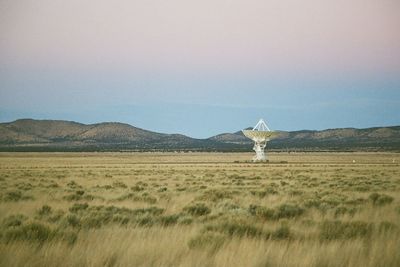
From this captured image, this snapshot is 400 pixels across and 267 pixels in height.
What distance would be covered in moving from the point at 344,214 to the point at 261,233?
397cm

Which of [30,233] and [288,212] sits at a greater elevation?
[30,233]

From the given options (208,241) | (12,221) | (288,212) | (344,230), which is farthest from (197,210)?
(208,241)

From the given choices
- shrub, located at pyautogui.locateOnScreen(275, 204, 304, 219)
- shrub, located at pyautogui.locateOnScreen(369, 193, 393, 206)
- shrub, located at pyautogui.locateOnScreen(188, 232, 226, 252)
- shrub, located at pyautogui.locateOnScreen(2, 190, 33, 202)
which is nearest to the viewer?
shrub, located at pyautogui.locateOnScreen(188, 232, 226, 252)

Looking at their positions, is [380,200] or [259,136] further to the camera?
[259,136]

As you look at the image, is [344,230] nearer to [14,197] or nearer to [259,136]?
[14,197]

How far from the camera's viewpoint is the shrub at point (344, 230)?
29.1 feet

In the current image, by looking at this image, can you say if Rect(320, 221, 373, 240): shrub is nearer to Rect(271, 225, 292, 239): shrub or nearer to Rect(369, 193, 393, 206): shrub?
Rect(271, 225, 292, 239): shrub

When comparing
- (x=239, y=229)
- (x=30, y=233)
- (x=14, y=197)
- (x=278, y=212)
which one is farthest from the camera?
(x=14, y=197)

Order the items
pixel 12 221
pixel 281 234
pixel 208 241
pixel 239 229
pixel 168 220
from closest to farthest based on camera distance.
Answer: pixel 208 241, pixel 281 234, pixel 239 229, pixel 12 221, pixel 168 220

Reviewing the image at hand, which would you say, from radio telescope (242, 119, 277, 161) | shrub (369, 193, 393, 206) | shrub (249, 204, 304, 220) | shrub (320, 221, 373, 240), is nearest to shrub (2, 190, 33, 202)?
shrub (249, 204, 304, 220)

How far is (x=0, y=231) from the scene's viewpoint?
8797mm

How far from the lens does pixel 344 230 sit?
9.17m

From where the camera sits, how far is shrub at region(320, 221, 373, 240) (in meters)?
8.88

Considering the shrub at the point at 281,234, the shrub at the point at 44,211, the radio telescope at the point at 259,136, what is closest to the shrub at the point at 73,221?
the shrub at the point at 44,211
